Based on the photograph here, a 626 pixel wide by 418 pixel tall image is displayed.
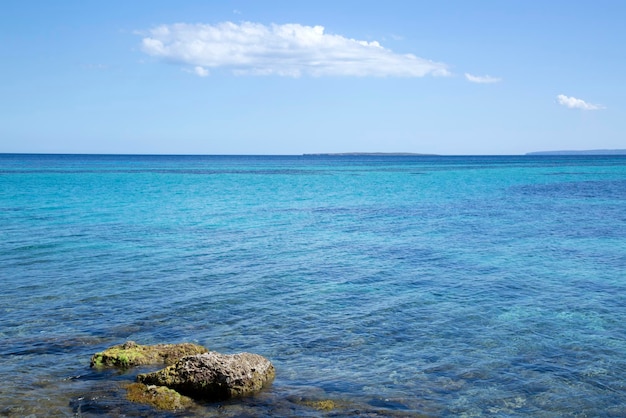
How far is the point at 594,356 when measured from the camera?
42.0ft

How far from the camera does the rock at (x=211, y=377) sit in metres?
10.7

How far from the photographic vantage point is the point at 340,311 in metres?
16.2

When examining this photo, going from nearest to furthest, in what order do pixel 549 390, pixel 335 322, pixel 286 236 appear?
1. pixel 549 390
2. pixel 335 322
3. pixel 286 236

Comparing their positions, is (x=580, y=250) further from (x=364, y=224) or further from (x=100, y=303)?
(x=100, y=303)

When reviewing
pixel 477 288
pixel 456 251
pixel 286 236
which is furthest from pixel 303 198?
pixel 477 288

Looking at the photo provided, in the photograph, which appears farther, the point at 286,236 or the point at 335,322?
the point at 286,236

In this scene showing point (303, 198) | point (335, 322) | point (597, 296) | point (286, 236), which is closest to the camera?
point (335, 322)

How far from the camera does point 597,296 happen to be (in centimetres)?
1769

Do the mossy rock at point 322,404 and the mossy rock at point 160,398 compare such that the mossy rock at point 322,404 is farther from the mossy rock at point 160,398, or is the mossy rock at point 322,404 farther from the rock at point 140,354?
the rock at point 140,354

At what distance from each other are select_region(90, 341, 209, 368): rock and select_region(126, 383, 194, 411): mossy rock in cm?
125

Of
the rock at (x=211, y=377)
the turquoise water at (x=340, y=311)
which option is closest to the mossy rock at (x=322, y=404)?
the turquoise water at (x=340, y=311)

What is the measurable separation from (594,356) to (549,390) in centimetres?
248

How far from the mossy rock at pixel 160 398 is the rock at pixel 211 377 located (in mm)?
230

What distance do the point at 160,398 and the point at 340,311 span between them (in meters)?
6.81
